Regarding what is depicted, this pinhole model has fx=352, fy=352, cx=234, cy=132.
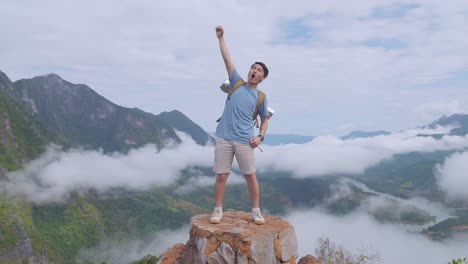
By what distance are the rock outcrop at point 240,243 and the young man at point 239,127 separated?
1.01 metres

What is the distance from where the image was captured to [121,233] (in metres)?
191

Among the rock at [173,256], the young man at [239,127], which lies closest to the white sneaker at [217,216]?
the young man at [239,127]

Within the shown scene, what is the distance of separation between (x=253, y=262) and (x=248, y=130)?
12.8 feet

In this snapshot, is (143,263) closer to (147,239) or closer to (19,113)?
(147,239)

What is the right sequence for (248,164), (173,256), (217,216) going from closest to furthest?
(248,164), (217,216), (173,256)

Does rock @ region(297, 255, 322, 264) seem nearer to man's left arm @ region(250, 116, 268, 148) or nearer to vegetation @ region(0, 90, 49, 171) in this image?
man's left arm @ region(250, 116, 268, 148)

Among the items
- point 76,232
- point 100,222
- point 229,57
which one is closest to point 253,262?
point 229,57

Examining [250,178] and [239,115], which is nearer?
[239,115]

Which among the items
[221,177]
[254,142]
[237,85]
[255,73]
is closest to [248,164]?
[254,142]

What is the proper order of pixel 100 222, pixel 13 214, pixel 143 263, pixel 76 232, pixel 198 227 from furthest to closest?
pixel 100 222
pixel 76 232
pixel 13 214
pixel 143 263
pixel 198 227

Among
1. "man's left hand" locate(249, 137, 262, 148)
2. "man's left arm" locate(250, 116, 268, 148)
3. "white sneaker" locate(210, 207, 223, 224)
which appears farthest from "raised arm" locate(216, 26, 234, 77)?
"white sneaker" locate(210, 207, 223, 224)

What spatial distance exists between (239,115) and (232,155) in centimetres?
128

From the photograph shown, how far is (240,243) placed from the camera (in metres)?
10.4

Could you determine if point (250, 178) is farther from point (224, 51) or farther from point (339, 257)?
point (339, 257)
